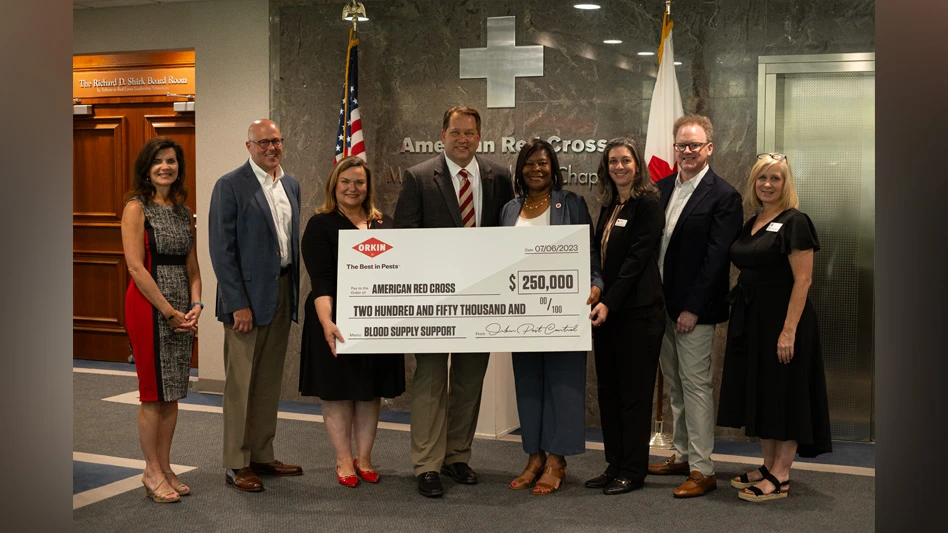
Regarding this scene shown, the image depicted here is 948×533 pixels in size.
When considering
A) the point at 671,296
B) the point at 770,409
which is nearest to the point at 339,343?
the point at 671,296

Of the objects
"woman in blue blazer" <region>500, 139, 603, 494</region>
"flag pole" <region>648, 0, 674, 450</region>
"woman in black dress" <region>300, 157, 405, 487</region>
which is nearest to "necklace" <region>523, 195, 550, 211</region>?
"woman in blue blazer" <region>500, 139, 603, 494</region>

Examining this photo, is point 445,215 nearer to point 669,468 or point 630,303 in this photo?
point 630,303

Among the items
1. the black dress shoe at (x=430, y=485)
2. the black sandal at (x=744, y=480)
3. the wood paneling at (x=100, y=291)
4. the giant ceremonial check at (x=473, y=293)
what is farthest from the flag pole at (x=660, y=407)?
the wood paneling at (x=100, y=291)

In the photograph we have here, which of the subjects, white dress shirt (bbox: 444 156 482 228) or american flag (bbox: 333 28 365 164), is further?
american flag (bbox: 333 28 365 164)

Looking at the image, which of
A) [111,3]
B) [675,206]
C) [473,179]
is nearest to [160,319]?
[473,179]

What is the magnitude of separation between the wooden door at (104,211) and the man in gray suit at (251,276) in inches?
141

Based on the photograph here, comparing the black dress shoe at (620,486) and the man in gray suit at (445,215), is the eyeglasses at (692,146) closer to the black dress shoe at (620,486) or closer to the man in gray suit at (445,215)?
the man in gray suit at (445,215)

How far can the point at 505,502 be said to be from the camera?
12.6ft

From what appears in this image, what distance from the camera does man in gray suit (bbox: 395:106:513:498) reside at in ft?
13.0

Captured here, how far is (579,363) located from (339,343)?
1.09 metres

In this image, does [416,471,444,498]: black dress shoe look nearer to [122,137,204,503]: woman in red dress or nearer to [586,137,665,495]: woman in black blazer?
[586,137,665,495]: woman in black blazer

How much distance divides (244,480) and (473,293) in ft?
4.58

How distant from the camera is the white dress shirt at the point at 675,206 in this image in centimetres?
405
